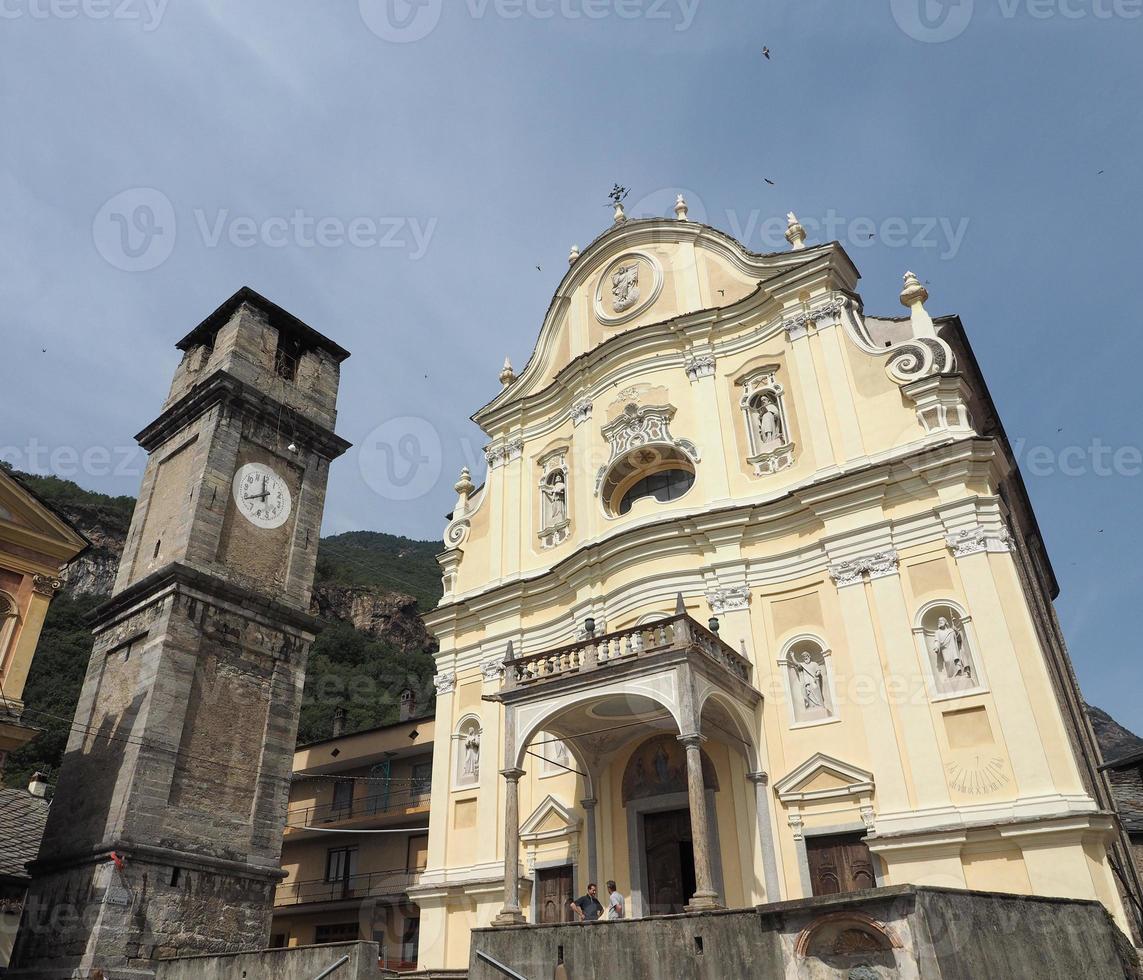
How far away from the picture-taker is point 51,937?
15039 millimetres

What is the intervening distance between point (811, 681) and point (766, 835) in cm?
266

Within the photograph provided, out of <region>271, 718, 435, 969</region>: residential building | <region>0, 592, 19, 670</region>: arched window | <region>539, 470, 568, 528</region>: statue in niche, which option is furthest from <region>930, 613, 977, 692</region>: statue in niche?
<region>271, 718, 435, 969</region>: residential building

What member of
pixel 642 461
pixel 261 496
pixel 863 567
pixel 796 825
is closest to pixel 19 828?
pixel 261 496

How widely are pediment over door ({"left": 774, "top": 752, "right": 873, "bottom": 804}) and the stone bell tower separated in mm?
10229

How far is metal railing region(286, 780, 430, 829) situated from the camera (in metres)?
28.1

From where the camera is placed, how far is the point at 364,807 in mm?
29109

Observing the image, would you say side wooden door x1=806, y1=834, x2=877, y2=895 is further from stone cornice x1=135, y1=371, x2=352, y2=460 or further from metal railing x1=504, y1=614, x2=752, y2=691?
stone cornice x1=135, y1=371, x2=352, y2=460

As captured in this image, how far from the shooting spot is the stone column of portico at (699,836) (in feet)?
35.5

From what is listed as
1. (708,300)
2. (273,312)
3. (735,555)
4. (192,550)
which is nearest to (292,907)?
(192,550)

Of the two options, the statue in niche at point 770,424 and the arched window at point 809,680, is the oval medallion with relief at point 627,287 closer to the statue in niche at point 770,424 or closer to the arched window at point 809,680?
the statue in niche at point 770,424

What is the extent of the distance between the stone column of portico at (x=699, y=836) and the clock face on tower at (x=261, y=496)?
1188 centimetres

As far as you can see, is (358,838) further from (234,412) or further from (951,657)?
(951,657)

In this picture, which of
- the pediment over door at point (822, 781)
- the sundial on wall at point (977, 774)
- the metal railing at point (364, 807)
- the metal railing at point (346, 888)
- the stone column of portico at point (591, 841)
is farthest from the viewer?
the metal railing at point (364, 807)

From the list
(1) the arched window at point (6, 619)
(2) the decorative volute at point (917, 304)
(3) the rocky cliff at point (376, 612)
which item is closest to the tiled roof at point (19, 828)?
(1) the arched window at point (6, 619)
